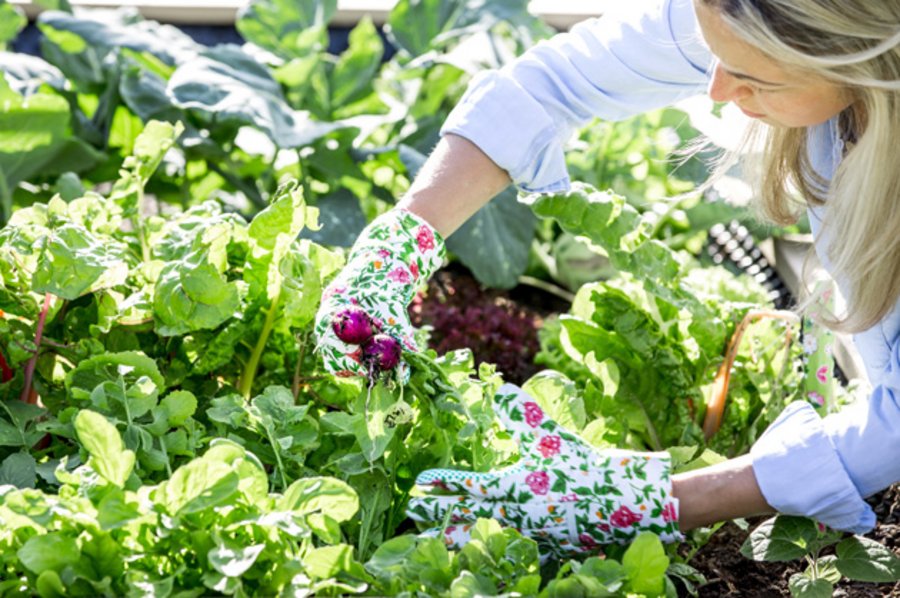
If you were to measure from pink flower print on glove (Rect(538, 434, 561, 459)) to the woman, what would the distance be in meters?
0.01

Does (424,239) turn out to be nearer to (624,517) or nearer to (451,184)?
(451,184)

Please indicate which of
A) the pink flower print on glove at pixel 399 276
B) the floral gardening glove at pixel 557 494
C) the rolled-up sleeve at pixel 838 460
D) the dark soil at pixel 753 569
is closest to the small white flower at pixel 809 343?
the dark soil at pixel 753 569

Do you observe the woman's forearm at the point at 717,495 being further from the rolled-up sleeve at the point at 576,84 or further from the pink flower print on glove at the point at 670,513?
the rolled-up sleeve at the point at 576,84

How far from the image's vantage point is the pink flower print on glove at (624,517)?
47.1 inches

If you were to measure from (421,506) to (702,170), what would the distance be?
60.2 inches

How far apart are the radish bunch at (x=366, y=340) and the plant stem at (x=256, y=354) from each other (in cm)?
25

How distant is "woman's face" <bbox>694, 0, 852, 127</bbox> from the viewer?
1111mm

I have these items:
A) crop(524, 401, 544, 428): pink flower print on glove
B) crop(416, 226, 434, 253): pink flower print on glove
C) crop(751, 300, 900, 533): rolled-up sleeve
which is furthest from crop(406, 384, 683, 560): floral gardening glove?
crop(416, 226, 434, 253): pink flower print on glove

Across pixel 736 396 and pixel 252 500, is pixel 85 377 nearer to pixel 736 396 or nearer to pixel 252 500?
pixel 252 500

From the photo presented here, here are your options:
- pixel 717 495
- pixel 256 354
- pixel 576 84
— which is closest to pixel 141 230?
pixel 256 354

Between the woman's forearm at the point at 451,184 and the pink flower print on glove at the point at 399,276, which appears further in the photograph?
the woman's forearm at the point at 451,184

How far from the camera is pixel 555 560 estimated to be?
1265 mm

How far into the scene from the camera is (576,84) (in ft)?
4.88

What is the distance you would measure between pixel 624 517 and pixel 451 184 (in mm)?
454
